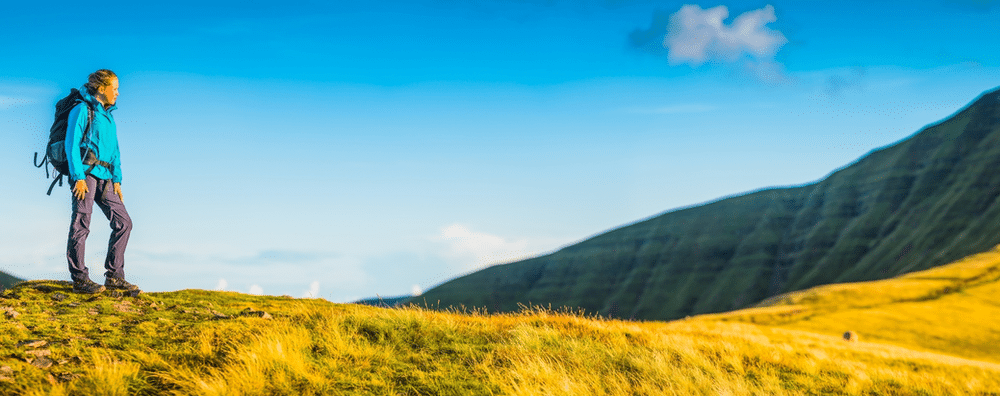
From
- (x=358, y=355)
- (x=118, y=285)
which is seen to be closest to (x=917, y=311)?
(x=358, y=355)

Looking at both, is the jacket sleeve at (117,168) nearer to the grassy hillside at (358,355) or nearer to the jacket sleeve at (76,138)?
the jacket sleeve at (76,138)

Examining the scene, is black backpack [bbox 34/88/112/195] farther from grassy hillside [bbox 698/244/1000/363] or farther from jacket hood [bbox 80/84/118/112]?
grassy hillside [bbox 698/244/1000/363]

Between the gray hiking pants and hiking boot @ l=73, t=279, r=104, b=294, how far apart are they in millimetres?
71

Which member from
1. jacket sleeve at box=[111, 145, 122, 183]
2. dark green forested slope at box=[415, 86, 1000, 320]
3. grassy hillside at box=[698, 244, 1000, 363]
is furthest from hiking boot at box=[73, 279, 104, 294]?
dark green forested slope at box=[415, 86, 1000, 320]

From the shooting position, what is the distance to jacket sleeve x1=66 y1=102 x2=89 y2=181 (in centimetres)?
902

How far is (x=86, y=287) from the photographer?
9539mm

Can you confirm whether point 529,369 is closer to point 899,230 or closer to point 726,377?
point 726,377

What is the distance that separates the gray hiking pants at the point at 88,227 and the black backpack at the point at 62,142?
0.96 feet

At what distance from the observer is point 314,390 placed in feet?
18.5

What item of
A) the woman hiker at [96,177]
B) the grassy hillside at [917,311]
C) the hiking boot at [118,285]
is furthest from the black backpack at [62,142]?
the grassy hillside at [917,311]

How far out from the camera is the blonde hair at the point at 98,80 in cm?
955

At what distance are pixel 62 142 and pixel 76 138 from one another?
0.48 metres

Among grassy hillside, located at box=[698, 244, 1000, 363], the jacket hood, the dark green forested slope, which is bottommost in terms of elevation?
grassy hillside, located at box=[698, 244, 1000, 363]

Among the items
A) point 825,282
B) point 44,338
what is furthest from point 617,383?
point 825,282
